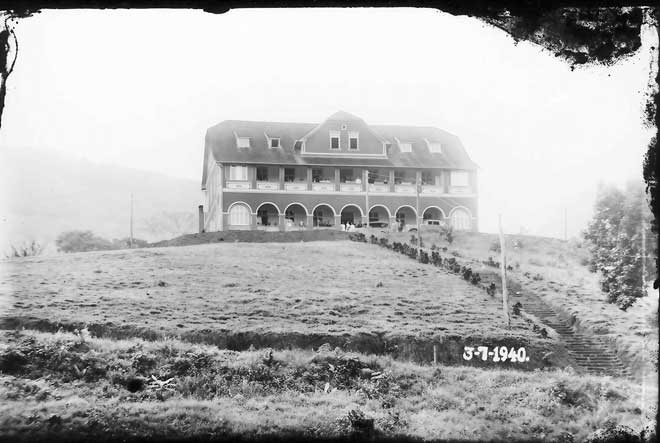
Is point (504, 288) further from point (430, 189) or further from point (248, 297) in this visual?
point (248, 297)

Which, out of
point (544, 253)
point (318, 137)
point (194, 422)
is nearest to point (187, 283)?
point (194, 422)

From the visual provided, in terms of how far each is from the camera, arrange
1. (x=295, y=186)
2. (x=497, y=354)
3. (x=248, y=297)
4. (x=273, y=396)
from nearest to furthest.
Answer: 1. (x=273, y=396)
2. (x=497, y=354)
3. (x=248, y=297)
4. (x=295, y=186)

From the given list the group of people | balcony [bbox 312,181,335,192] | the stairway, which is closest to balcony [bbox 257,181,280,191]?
balcony [bbox 312,181,335,192]

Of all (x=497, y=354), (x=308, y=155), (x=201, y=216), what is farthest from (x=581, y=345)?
(x=201, y=216)

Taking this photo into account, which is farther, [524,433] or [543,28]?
[524,433]

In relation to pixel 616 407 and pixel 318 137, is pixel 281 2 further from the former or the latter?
pixel 616 407

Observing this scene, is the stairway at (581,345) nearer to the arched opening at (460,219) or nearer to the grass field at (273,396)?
the grass field at (273,396)

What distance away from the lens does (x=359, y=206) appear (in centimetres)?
563

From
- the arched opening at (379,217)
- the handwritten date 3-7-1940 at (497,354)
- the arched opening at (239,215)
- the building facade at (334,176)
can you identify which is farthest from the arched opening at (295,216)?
the handwritten date 3-7-1940 at (497,354)

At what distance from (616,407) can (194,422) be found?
2.77 meters

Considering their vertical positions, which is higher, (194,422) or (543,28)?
(543,28)

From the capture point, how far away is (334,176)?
18.9 feet

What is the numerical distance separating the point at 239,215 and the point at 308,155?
855 mm

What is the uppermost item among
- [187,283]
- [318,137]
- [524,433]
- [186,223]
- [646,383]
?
[318,137]
